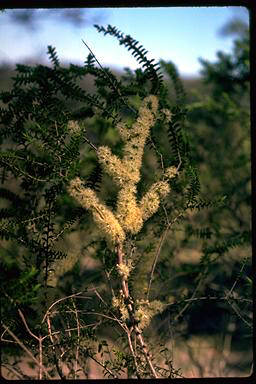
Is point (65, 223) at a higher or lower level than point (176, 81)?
lower

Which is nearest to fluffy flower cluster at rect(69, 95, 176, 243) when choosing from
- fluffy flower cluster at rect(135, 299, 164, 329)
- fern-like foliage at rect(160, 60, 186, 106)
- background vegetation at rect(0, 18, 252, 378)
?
background vegetation at rect(0, 18, 252, 378)

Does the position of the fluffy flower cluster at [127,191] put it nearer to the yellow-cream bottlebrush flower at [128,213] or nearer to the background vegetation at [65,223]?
the yellow-cream bottlebrush flower at [128,213]

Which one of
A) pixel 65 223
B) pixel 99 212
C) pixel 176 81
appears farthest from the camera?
pixel 176 81

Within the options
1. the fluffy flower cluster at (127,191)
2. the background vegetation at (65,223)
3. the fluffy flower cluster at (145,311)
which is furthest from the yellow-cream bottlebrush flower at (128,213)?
the fluffy flower cluster at (145,311)

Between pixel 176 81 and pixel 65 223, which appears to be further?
pixel 176 81

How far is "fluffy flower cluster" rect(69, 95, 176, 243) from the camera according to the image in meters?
2.04

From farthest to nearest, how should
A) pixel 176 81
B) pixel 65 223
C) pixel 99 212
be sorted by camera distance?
pixel 176 81 < pixel 65 223 < pixel 99 212

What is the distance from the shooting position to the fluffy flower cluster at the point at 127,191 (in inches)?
80.3

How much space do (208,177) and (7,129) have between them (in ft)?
11.5

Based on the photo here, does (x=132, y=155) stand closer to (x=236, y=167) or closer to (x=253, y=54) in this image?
(x=253, y=54)

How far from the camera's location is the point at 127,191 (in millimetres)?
2078

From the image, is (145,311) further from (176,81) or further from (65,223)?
(176,81)

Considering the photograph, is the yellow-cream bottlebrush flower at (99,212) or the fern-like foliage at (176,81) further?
the fern-like foliage at (176,81)

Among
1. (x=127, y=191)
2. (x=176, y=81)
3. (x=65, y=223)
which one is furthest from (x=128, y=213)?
(x=176, y=81)
